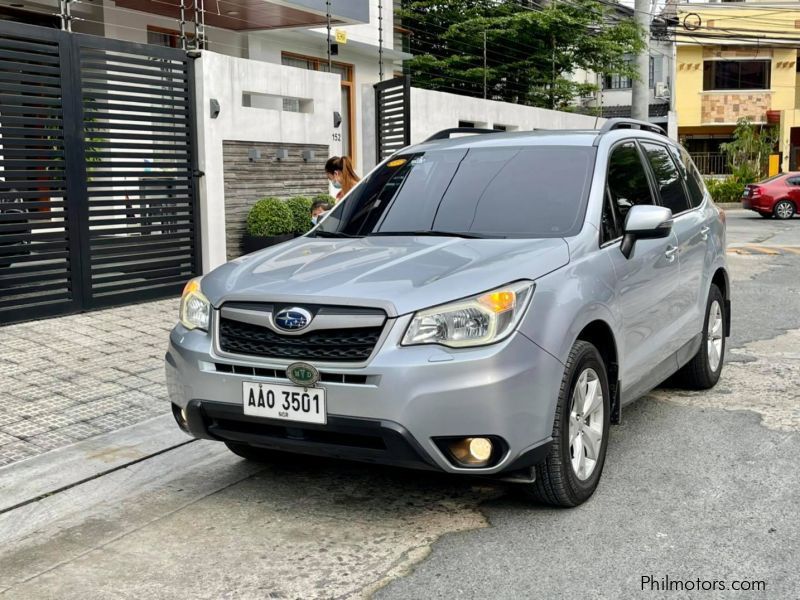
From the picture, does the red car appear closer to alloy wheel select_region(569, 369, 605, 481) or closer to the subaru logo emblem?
alloy wheel select_region(569, 369, 605, 481)

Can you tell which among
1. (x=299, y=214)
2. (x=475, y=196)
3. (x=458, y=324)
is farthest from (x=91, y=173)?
(x=458, y=324)

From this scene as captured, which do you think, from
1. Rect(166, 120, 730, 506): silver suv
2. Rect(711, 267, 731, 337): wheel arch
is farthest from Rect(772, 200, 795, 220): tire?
Rect(166, 120, 730, 506): silver suv

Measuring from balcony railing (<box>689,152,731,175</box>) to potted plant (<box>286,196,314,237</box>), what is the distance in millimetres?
36235

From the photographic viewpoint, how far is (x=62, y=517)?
14.8 ft

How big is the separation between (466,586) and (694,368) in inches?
134

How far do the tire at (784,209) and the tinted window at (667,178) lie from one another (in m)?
22.7

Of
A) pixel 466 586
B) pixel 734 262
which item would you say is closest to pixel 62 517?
pixel 466 586

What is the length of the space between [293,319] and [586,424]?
146 cm

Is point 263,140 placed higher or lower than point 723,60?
lower

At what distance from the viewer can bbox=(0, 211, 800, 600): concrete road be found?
3613mm

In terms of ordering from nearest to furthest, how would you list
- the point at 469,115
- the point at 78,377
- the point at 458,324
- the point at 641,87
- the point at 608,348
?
the point at 458,324 → the point at 608,348 → the point at 78,377 → the point at 469,115 → the point at 641,87

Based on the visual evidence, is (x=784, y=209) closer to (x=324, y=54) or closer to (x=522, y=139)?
→ (x=324, y=54)

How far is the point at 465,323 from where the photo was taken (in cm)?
385

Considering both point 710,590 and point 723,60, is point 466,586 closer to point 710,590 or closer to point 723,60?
point 710,590
